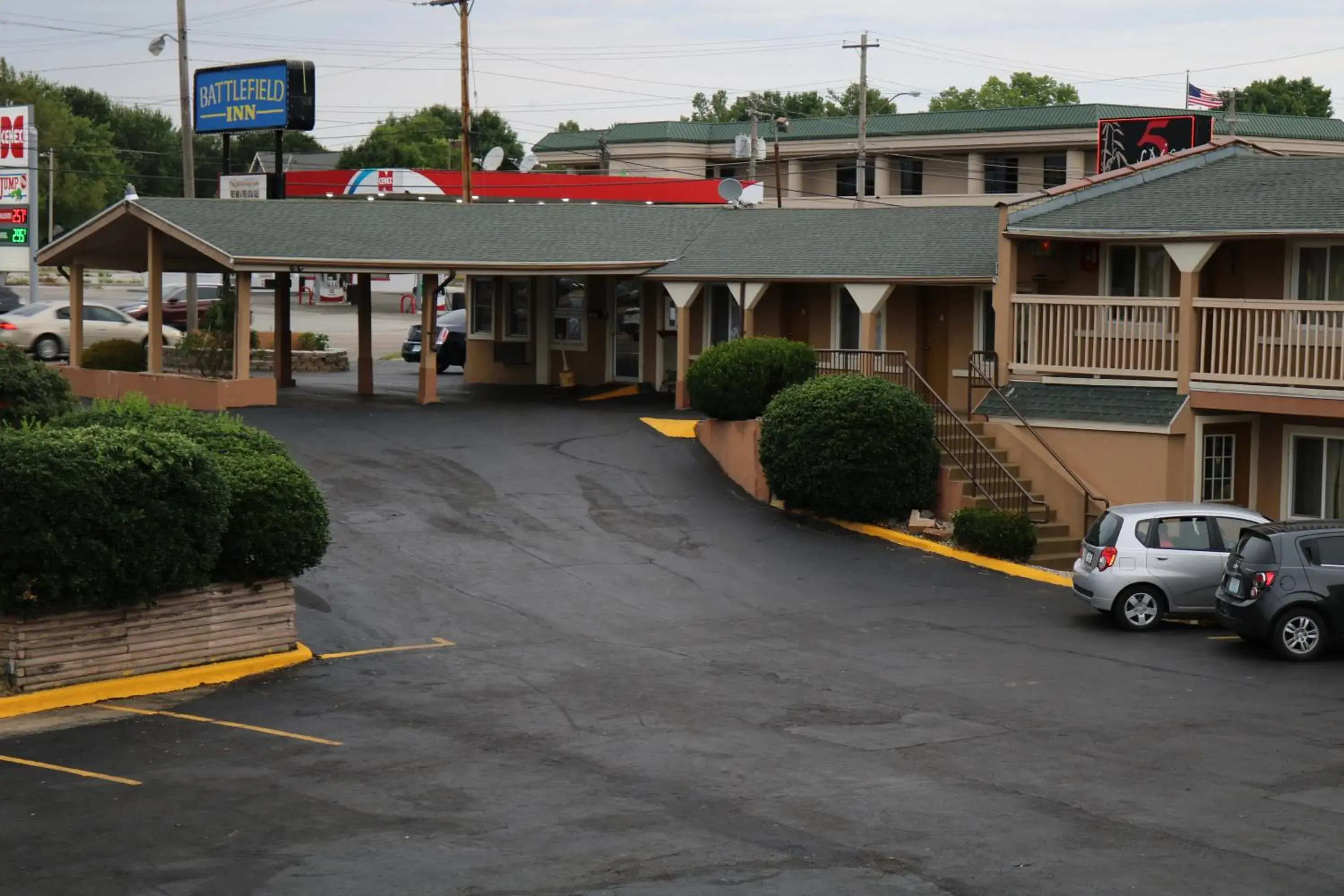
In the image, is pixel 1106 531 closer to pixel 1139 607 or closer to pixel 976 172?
pixel 1139 607

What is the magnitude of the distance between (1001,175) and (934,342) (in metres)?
39.6

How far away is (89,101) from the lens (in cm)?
13450

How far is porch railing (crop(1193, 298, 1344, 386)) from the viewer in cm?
2358

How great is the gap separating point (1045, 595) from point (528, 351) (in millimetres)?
18129

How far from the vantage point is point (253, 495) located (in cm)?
1730

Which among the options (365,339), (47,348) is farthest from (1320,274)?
(47,348)

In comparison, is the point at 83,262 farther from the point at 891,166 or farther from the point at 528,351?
the point at 891,166

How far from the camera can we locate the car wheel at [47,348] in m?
41.2

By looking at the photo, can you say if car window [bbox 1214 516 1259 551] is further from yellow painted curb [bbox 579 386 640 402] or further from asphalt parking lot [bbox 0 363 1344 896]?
yellow painted curb [bbox 579 386 640 402]

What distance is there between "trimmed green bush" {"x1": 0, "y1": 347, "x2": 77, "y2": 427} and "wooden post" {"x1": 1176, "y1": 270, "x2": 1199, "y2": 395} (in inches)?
634

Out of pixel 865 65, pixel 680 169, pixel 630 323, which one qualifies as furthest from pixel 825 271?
pixel 680 169

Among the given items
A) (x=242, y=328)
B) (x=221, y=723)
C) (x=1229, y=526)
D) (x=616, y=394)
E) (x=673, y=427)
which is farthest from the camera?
(x=616, y=394)

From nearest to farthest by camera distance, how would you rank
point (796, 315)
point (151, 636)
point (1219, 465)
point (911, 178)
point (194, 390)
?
point (151, 636) → point (1219, 465) → point (194, 390) → point (796, 315) → point (911, 178)

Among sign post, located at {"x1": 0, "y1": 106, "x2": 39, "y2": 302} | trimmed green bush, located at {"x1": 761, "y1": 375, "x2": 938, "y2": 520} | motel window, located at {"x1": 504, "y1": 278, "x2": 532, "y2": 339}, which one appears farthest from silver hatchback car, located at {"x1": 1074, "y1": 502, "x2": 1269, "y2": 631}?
sign post, located at {"x1": 0, "y1": 106, "x2": 39, "y2": 302}
